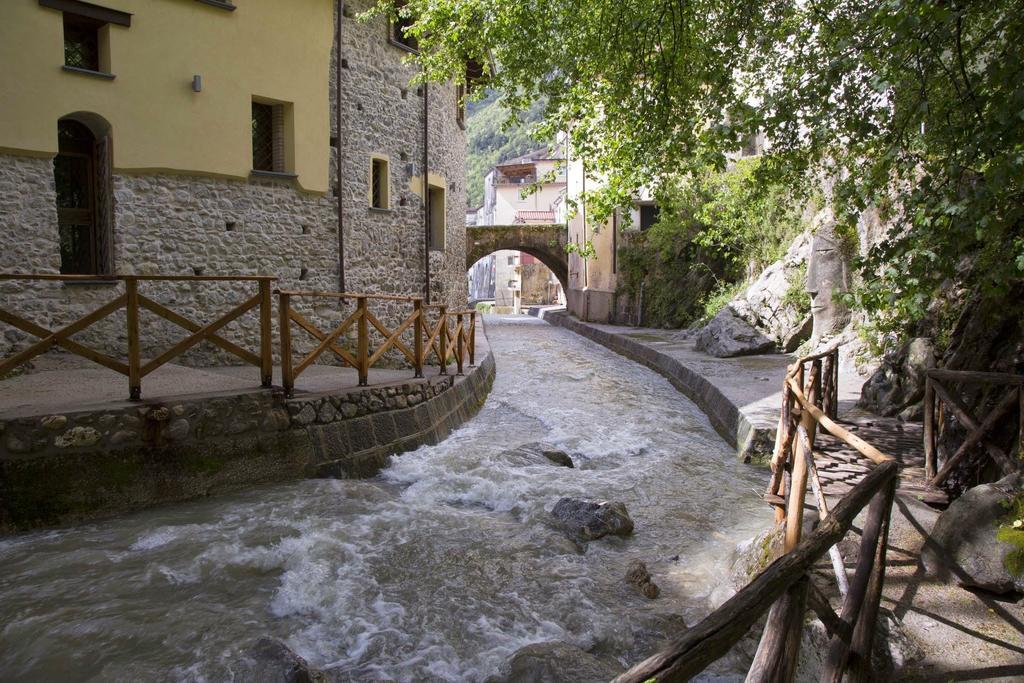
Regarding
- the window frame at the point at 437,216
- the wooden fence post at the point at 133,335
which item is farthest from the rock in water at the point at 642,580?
the window frame at the point at 437,216

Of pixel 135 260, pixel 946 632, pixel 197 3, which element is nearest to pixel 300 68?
pixel 197 3

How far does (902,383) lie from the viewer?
802cm

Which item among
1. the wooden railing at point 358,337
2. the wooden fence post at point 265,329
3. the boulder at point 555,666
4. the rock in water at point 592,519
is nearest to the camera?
the boulder at point 555,666

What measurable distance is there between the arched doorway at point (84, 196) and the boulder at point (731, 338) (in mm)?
10899

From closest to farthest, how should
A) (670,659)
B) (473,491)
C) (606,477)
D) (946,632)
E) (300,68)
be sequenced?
(670,659), (946,632), (473,491), (606,477), (300,68)

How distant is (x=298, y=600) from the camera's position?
453 cm

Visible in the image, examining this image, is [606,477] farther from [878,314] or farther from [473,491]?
[878,314]

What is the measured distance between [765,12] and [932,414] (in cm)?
507

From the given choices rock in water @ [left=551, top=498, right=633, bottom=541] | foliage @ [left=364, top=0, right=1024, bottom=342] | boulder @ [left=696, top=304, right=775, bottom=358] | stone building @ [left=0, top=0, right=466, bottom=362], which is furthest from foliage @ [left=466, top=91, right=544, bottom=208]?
rock in water @ [left=551, top=498, right=633, bottom=541]

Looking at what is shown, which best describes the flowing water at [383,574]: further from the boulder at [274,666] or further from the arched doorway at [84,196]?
the arched doorway at [84,196]

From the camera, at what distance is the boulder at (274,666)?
3.44 metres

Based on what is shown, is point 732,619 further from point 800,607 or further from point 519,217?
point 519,217

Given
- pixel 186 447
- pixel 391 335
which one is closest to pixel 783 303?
pixel 391 335

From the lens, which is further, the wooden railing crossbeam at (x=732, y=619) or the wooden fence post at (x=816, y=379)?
the wooden fence post at (x=816, y=379)
